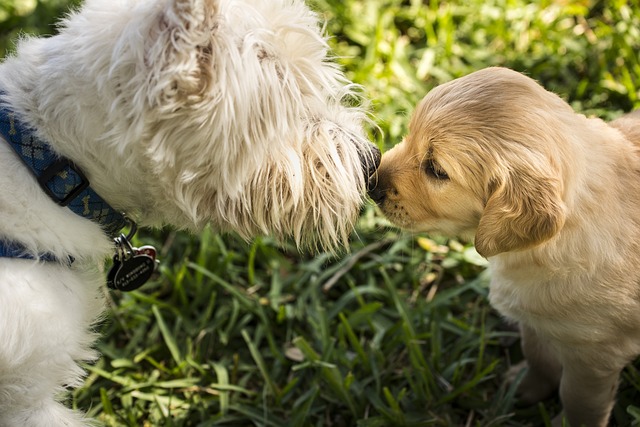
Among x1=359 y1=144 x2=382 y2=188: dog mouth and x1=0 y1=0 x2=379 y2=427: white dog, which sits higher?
x1=0 y1=0 x2=379 y2=427: white dog

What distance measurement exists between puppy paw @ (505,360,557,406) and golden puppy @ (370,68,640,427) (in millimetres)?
360

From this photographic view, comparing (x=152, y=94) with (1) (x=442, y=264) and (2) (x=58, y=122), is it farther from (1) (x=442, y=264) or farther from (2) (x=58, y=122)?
(1) (x=442, y=264)

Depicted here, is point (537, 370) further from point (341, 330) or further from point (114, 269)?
point (114, 269)

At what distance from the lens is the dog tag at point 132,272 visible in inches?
102

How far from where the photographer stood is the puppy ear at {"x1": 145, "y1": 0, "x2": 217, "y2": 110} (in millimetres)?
1880

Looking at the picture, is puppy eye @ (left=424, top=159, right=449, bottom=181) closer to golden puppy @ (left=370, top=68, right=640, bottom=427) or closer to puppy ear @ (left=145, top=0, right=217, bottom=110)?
golden puppy @ (left=370, top=68, right=640, bottom=427)

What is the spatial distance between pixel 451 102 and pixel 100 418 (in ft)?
7.39

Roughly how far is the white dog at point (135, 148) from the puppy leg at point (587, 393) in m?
1.16

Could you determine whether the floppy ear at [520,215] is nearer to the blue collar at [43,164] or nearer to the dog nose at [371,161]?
the dog nose at [371,161]

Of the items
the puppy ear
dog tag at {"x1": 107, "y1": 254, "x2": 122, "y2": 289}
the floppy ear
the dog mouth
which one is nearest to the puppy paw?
the floppy ear

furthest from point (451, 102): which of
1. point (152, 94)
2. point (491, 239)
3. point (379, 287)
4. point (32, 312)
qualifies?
point (32, 312)

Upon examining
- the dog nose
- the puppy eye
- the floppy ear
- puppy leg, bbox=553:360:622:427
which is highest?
the dog nose

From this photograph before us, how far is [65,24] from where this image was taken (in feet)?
7.35

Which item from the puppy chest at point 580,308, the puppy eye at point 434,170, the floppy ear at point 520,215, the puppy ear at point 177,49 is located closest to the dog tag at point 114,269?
Result: the puppy ear at point 177,49
